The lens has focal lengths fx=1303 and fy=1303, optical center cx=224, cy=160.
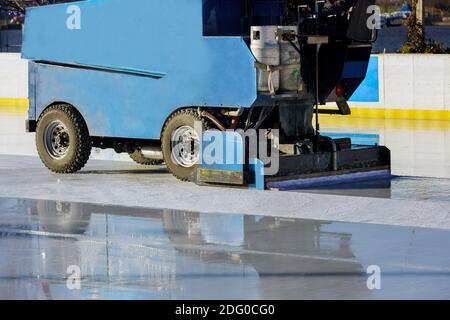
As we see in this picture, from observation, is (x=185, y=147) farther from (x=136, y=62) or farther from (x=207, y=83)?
(x=136, y=62)

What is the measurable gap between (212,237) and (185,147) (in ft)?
11.5

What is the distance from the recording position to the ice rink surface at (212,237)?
895 centimetres

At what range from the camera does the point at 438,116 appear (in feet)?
81.5

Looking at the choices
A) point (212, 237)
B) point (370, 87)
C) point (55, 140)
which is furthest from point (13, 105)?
point (212, 237)

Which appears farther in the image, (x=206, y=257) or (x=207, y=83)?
(x=207, y=83)

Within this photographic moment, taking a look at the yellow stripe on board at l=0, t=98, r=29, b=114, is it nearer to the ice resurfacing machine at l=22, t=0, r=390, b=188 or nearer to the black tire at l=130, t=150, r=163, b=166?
the black tire at l=130, t=150, r=163, b=166

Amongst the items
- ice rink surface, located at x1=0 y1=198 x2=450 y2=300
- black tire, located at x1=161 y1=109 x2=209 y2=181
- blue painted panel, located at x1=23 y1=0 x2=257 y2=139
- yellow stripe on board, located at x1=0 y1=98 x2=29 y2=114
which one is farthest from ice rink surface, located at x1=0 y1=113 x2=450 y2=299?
yellow stripe on board, located at x1=0 y1=98 x2=29 y2=114

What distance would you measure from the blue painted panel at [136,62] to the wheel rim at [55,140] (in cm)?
34

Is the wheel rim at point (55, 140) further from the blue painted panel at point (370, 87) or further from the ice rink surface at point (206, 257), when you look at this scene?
the blue painted panel at point (370, 87)

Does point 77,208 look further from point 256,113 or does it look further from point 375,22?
point 375,22

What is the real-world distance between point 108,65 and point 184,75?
1.18 m

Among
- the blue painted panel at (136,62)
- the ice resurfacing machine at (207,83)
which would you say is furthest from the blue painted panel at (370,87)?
the blue painted panel at (136,62)

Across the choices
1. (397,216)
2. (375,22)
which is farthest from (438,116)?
(397,216)

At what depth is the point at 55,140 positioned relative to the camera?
51.6 feet
